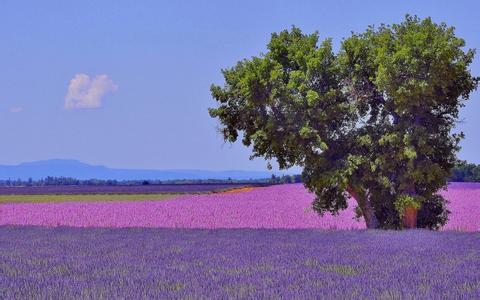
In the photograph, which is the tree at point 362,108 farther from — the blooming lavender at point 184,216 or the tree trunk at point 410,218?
the blooming lavender at point 184,216

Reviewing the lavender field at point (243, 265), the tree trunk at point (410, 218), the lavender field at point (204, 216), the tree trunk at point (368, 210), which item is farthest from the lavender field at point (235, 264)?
the lavender field at point (204, 216)

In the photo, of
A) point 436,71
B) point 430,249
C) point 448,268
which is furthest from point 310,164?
point 448,268

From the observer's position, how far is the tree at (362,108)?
753 inches

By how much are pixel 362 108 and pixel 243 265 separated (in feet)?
33.8

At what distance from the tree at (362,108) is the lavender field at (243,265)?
2.60 m

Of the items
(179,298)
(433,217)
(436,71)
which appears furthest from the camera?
(433,217)

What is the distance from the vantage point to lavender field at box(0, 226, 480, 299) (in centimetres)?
841

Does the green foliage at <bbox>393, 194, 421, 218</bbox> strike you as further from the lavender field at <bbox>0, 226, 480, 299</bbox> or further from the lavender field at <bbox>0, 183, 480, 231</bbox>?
the lavender field at <bbox>0, 183, 480, 231</bbox>

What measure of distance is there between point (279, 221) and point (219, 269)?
15.1 metres

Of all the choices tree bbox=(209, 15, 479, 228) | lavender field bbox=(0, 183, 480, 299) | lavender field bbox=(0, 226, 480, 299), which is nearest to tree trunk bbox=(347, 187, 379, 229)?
tree bbox=(209, 15, 479, 228)

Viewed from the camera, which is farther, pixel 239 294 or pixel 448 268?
pixel 448 268

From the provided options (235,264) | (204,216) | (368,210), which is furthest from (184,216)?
(235,264)

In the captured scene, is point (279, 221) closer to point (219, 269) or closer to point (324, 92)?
point (324, 92)

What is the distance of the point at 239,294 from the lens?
802 cm
